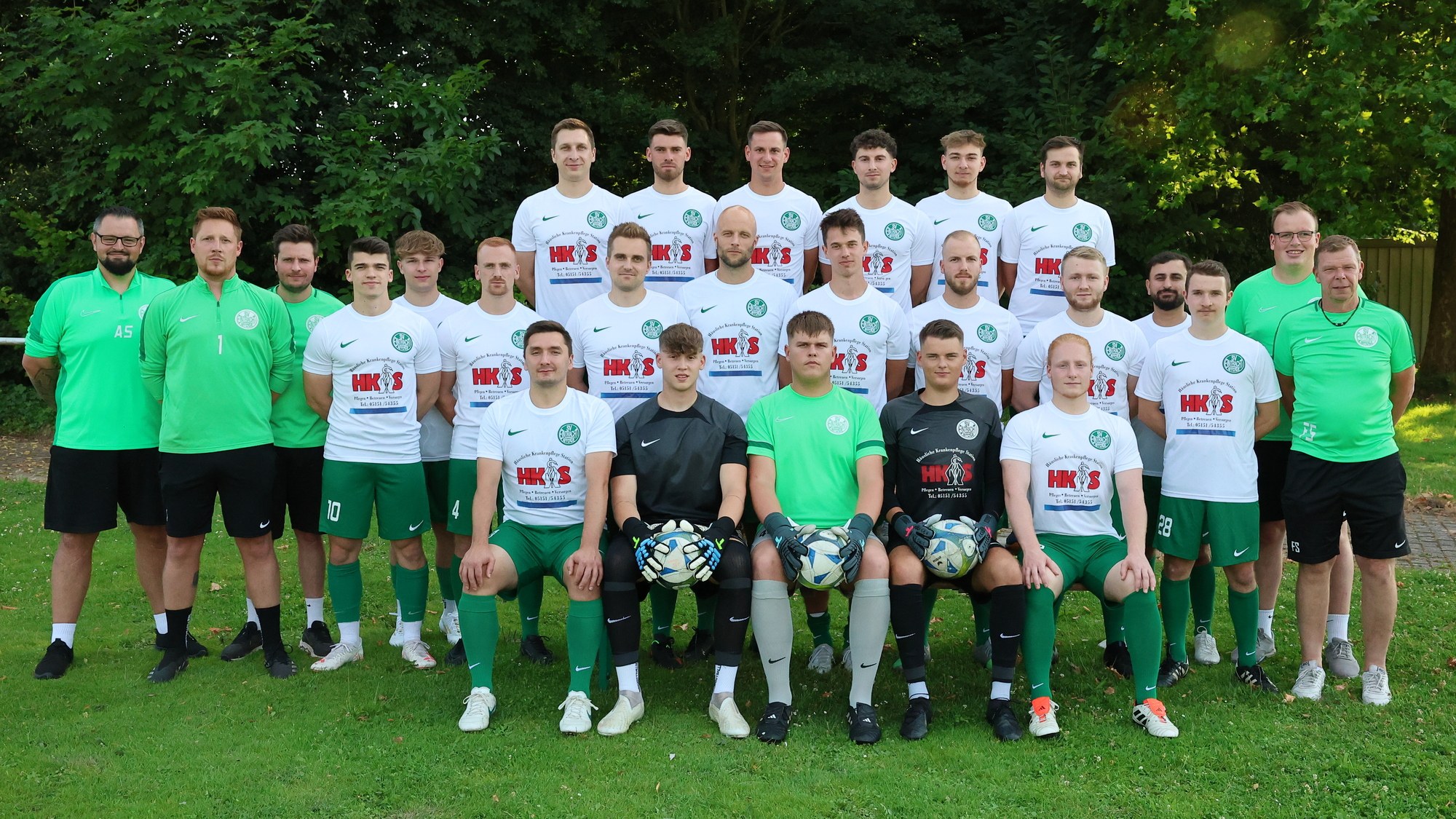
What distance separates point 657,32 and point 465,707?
13.5 meters

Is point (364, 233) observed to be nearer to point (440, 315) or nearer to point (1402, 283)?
point (440, 315)

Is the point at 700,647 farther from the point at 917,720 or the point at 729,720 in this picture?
the point at 917,720

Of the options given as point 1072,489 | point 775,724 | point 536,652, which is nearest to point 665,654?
point 536,652

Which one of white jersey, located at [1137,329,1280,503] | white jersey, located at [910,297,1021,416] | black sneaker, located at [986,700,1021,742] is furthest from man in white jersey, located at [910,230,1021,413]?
black sneaker, located at [986,700,1021,742]

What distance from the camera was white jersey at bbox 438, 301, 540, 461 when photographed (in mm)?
6137

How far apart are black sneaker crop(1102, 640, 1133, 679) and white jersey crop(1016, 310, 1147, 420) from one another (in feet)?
4.02

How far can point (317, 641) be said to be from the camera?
6316 millimetres

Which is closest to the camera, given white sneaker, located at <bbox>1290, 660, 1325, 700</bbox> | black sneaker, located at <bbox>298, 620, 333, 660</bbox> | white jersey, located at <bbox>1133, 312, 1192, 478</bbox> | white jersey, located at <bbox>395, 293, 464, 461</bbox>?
white sneaker, located at <bbox>1290, 660, 1325, 700</bbox>

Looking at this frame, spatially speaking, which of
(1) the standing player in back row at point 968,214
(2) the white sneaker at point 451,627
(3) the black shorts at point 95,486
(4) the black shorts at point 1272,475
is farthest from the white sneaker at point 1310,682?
(3) the black shorts at point 95,486

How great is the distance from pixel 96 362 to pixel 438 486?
6.07ft

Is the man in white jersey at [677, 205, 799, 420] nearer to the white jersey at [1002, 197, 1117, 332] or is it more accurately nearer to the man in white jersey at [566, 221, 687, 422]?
the man in white jersey at [566, 221, 687, 422]

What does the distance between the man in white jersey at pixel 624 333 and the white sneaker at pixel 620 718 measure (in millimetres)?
1483

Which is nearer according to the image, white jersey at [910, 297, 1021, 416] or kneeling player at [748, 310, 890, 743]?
kneeling player at [748, 310, 890, 743]

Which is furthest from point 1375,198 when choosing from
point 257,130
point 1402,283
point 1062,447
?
point 257,130
